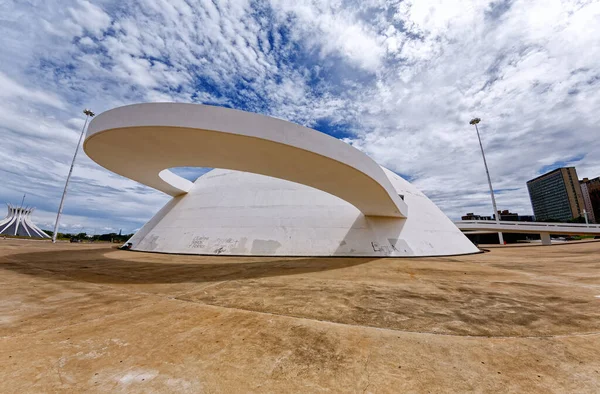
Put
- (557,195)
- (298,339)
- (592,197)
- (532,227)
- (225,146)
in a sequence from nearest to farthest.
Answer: (298,339) → (225,146) → (532,227) → (592,197) → (557,195)

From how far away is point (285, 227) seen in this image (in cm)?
1572

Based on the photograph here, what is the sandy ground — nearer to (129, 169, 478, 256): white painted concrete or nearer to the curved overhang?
the curved overhang

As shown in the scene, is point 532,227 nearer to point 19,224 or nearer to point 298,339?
point 298,339

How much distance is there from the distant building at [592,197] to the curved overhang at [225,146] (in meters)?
104

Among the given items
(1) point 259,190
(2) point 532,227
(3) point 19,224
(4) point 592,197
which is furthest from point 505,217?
(3) point 19,224

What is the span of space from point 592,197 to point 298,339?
117409 millimetres

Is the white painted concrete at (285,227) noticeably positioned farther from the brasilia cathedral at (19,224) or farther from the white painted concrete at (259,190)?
the brasilia cathedral at (19,224)

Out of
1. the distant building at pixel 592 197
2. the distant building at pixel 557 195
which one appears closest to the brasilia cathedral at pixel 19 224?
the distant building at pixel 592 197

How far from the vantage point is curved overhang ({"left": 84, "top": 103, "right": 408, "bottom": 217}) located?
8.00 m

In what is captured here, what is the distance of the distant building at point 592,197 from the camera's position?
73.9 metres

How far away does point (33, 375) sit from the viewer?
2.48 meters

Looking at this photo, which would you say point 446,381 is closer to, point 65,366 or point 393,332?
point 393,332

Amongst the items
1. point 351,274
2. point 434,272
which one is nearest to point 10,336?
point 351,274

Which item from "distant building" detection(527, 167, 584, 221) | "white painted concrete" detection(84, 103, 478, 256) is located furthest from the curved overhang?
"distant building" detection(527, 167, 584, 221)
